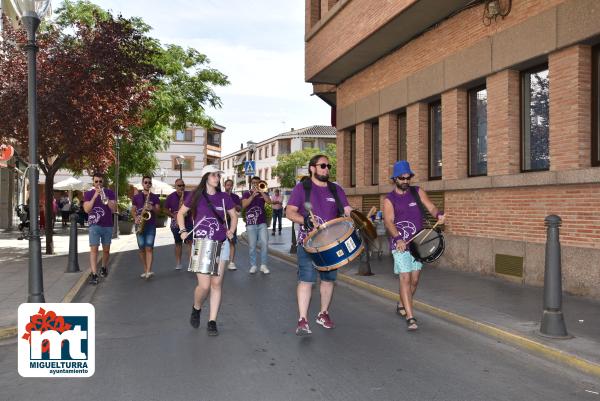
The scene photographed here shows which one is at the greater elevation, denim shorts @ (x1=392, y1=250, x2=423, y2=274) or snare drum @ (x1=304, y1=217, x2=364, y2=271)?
snare drum @ (x1=304, y1=217, x2=364, y2=271)

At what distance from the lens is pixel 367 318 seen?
7.21 m

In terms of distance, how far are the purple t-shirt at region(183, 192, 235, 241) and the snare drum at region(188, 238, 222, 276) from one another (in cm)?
9

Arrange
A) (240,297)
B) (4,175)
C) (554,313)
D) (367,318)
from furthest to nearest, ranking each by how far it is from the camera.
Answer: (4,175) → (240,297) → (367,318) → (554,313)

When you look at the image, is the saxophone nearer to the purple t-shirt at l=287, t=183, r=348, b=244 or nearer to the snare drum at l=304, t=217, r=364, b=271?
the purple t-shirt at l=287, t=183, r=348, b=244

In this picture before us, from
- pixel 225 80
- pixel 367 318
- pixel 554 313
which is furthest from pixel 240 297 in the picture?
pixel 225 80

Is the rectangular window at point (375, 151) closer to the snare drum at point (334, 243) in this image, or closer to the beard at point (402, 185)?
the beard at point (402, 185)

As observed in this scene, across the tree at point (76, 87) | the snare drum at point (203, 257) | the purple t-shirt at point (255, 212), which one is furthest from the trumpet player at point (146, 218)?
the snare drum at point (203, 257)

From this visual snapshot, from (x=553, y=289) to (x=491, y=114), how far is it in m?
5.53

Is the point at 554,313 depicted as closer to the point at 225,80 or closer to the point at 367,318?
the point at 367,318

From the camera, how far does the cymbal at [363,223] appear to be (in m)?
6.28

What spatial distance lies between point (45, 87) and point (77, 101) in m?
0.75

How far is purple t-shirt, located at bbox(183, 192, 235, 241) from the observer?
6242 millimetres

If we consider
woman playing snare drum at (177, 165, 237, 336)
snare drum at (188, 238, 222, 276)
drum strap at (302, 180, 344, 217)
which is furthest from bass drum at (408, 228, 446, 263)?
snare drum at (188, 238, 222, 276)

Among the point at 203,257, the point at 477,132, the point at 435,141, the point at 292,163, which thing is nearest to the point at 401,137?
the point at 435,141
